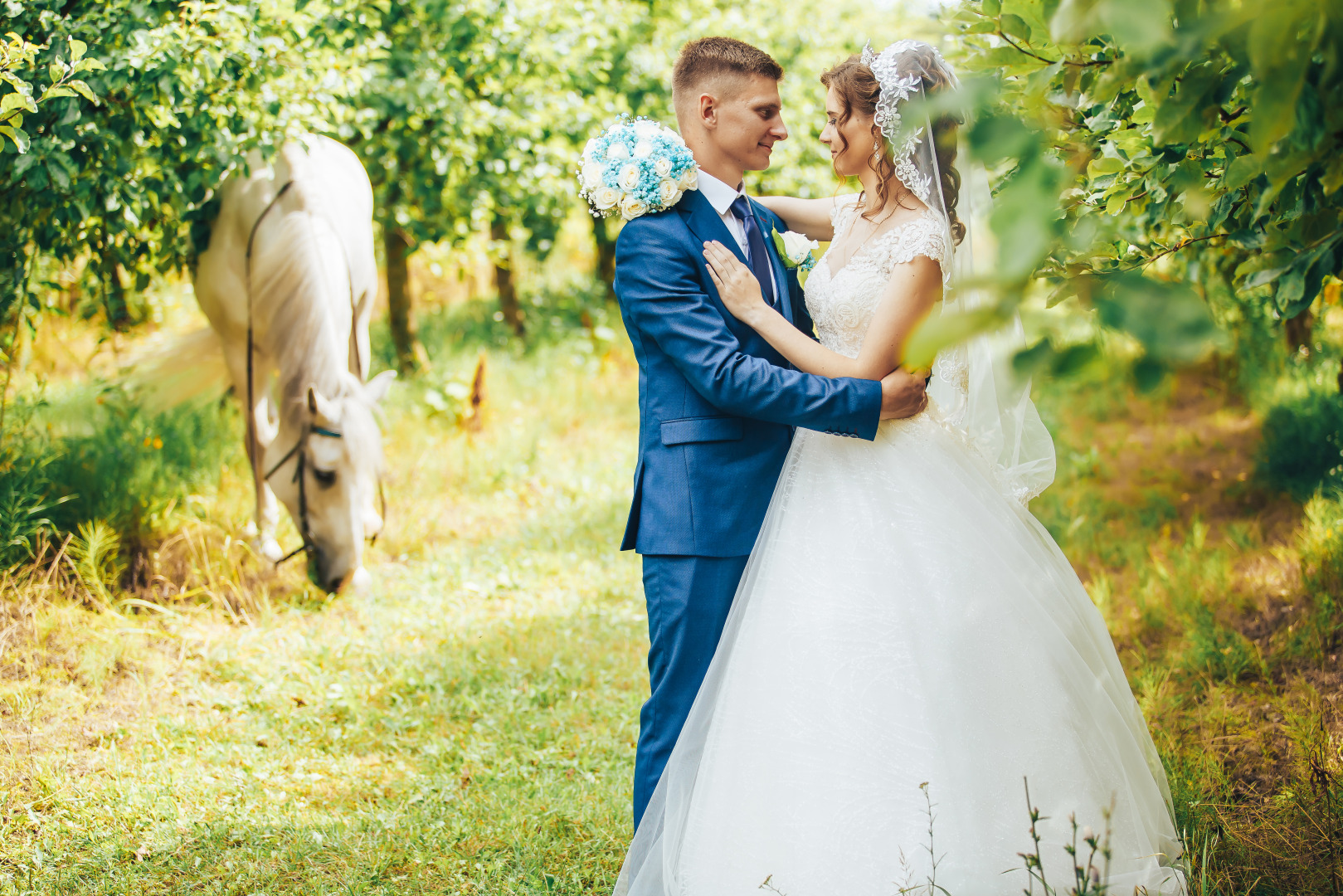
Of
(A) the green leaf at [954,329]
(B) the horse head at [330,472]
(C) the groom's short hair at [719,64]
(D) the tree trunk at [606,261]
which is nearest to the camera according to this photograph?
(A) the green leaf at [954,329]

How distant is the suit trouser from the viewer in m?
2.47

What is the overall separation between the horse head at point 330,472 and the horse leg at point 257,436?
0.67 metres

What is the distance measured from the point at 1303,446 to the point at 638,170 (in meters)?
5.06

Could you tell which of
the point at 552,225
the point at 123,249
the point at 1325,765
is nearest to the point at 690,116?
the point at 1325,765

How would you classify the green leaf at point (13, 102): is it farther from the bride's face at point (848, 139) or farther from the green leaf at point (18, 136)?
the bride's face at point (848, 139)

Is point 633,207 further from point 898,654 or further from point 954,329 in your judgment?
point 954,329

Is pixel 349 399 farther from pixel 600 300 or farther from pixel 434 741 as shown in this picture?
pixel 600 300

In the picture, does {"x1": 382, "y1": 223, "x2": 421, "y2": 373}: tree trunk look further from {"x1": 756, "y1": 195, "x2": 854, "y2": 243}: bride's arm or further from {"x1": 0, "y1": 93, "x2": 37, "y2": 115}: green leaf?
{"x1": 756, "y1": 195, "x2": 854, "y2": 243}: bride's arm

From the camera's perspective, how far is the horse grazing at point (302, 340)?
14.8 ft

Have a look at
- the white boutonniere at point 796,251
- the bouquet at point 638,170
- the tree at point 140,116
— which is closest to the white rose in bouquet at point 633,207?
the bouquet at point 638,170

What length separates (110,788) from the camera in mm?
3191

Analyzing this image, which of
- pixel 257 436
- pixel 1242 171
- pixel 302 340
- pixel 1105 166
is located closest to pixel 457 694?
pixel 302 340

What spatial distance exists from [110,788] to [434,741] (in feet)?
3.62

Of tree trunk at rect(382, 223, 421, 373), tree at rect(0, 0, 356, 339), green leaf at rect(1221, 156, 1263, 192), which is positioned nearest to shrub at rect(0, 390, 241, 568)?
tree at rect(0, 0, 356, 339)
